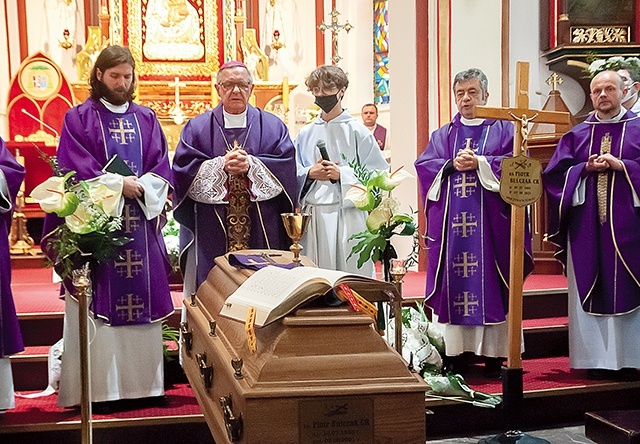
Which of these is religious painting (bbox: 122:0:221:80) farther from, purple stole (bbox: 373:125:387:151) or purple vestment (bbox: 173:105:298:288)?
purple vestment (bbox: 173:105:298:288)

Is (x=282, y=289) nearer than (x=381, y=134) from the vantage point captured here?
Yes

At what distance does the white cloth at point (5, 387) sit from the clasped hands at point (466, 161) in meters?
2.92

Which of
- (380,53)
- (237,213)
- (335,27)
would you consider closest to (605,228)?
(237,213)

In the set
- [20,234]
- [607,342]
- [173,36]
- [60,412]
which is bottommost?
[60,412]

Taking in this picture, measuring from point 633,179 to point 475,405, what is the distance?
1767 millimetres

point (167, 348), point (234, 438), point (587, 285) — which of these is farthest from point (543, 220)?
point (234, 438)

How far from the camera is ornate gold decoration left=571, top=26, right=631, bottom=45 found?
317 inches

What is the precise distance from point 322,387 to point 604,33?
7046 mm

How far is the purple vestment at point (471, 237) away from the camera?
5105 mm

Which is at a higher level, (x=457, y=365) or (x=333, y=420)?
(x=333, y=420)

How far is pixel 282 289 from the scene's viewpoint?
250 cm

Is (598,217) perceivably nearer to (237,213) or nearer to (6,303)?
(237,213)

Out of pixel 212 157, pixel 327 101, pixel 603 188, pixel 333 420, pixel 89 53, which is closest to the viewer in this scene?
pixel 333 420

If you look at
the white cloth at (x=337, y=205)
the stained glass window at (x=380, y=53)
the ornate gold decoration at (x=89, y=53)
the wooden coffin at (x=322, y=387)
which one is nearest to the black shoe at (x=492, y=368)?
the white cloth at (x=337, y=205)
